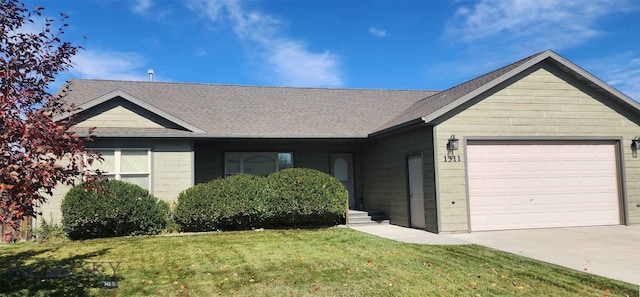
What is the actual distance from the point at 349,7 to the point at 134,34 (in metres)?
8.40

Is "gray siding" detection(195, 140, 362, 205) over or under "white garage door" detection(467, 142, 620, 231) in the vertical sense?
over

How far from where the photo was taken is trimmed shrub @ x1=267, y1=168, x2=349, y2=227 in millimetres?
12438

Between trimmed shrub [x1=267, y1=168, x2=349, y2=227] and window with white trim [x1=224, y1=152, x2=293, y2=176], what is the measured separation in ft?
8.30

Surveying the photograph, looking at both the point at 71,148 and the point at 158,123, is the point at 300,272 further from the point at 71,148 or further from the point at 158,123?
the point at 158,123

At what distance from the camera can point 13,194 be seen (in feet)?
11.9

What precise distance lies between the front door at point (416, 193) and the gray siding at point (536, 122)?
3.04 ft

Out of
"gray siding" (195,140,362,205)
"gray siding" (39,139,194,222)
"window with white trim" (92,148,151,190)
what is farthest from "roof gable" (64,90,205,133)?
"gray siding" (195,140,362,205)

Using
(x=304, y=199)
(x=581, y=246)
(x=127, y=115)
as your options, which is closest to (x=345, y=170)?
(x=304, y=199)

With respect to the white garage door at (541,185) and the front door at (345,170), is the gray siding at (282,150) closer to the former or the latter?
the front door at (345,170)

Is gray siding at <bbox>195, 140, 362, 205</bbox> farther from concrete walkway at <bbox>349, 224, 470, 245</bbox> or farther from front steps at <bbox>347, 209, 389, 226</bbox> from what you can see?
concrete walkway at <bbox>349, 224, 470, 245</bbox>

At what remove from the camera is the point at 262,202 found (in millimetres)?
12281

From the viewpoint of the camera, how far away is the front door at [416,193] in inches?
472

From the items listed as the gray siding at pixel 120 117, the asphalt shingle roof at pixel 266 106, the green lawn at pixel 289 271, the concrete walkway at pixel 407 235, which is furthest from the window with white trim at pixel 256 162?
the green lawn at pixel 289 271

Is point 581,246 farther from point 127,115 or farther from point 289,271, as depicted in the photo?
point 127,115
